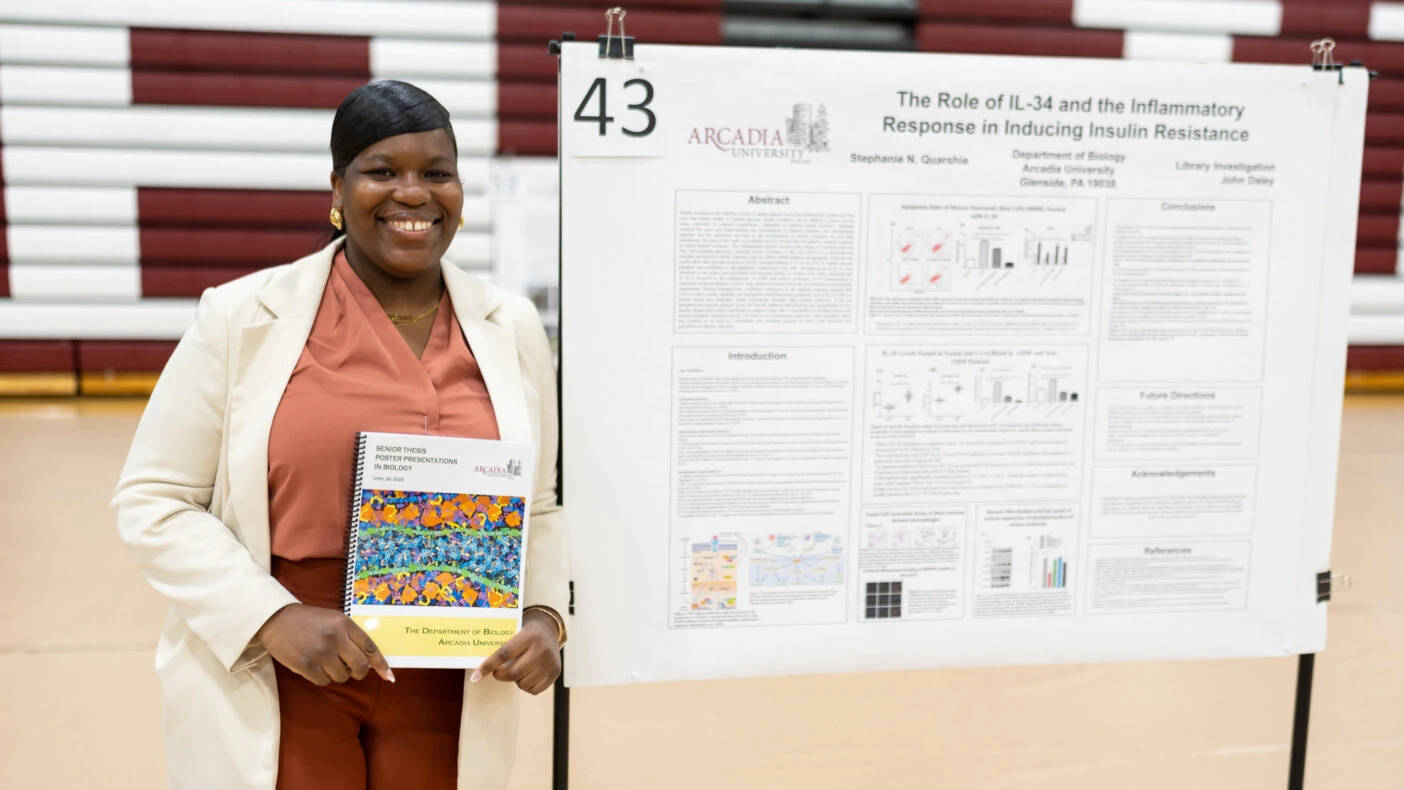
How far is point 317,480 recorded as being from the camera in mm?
1354

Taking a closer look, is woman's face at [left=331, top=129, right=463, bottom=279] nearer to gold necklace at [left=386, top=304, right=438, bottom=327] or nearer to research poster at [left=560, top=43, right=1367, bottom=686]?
gold necklace at [left=386, top=304, right=438, bottom=327]

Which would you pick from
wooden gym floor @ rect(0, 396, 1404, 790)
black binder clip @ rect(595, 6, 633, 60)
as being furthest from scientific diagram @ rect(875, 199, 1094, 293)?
wooden gym floor @ rect(0, 396, 1404, 790)

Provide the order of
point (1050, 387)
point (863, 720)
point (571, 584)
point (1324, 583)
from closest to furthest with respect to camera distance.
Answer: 1. point (571, 584)
2. point (1050, 387)
3. point (1324, 583)
4. point (863, 720)

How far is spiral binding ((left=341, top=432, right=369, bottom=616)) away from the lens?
4.38 ft

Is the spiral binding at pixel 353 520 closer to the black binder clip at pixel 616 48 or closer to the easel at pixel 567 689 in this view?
the easel at pixel 567 689

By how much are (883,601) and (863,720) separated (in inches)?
37.3

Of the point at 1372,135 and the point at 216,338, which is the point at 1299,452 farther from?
the point at 1372,135

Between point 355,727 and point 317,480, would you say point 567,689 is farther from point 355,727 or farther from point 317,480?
point 317,480

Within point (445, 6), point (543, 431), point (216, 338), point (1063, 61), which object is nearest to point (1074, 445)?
point (1063, 61)

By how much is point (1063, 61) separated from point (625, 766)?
1.85 meters

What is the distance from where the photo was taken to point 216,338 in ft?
4.41

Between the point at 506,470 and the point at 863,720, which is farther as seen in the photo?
the point at 863,720

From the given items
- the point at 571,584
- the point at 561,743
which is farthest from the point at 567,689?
the point at 571,584

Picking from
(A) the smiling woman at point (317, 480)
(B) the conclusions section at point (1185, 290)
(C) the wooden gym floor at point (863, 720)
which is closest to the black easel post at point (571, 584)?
(A) the smiling woman at point (317, 480)
